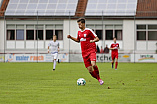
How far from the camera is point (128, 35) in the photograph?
145 feet

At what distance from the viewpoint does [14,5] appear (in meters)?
45.5

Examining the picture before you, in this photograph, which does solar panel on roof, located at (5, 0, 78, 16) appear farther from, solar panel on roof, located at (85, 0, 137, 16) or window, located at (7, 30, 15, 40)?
window, located at (7, 30, 15, 40)

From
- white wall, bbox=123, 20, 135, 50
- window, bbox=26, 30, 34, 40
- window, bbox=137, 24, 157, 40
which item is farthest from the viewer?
window, bbox=26, 30, 34, 40

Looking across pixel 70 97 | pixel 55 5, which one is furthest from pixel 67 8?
pixel 70 97

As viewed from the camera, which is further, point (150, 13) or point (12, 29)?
point (12, 29)

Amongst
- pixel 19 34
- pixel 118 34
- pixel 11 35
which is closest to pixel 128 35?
pixel 118 34

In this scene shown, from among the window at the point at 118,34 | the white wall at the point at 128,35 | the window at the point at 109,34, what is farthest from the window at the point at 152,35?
the window at the point at 109,34

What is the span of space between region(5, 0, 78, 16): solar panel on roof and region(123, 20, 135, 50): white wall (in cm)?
598

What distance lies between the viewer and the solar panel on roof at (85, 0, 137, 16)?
42909 mm

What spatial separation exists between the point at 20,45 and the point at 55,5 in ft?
20.2

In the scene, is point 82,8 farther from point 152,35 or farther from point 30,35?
point 152,35

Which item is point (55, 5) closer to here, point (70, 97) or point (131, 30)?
point (131, 30)

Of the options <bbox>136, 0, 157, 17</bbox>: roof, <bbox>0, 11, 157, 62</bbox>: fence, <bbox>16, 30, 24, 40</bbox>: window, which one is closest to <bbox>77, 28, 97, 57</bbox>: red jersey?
<bbox>0, 11, 157, 62</bbox>: fence

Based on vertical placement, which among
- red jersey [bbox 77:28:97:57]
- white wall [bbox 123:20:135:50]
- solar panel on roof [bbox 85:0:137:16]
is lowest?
red jersey [bbox 77:28:97:57]
